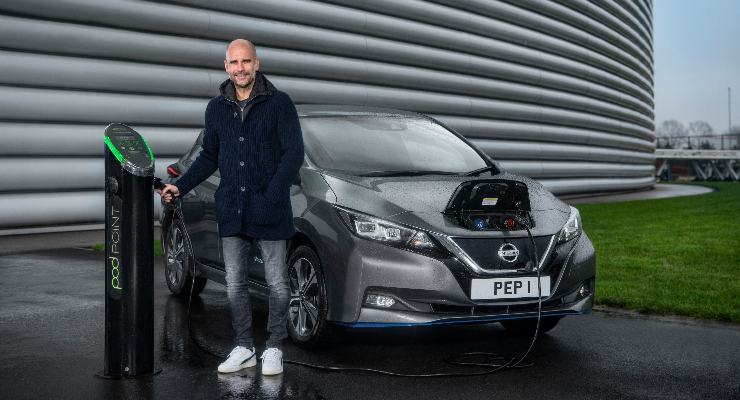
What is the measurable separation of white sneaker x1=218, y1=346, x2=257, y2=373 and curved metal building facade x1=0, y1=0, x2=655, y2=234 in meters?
7.87

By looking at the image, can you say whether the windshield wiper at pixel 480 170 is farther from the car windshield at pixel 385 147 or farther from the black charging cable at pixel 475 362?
the black charging cable at pixel 475 362

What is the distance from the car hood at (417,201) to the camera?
5.68 m

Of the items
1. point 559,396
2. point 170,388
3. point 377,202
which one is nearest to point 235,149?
point 377,202

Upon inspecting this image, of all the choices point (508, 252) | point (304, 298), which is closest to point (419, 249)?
point (508, 252)

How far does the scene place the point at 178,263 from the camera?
820 centimetres

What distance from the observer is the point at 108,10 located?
514 inches

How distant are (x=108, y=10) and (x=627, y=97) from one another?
20.8 metres

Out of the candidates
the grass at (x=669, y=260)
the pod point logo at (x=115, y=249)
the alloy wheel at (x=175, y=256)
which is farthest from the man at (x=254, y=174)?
the grass at (x=669, y=260)

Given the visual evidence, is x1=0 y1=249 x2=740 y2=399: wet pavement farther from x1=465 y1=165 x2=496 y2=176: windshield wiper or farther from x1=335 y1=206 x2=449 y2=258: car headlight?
x1=465 y1=165 x2=496 y2=176: windshield wiper

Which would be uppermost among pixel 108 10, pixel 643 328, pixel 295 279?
pixel 108 10

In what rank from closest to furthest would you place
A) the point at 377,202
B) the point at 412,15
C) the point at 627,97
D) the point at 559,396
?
1. the point at 559,396
2. the point at 377,202
3. the point at 412,15
4. the point at 627,97

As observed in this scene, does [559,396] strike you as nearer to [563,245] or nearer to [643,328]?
[563,245]

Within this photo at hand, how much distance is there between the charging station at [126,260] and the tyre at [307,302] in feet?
3.35

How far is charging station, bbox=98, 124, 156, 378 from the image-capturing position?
5316mm
